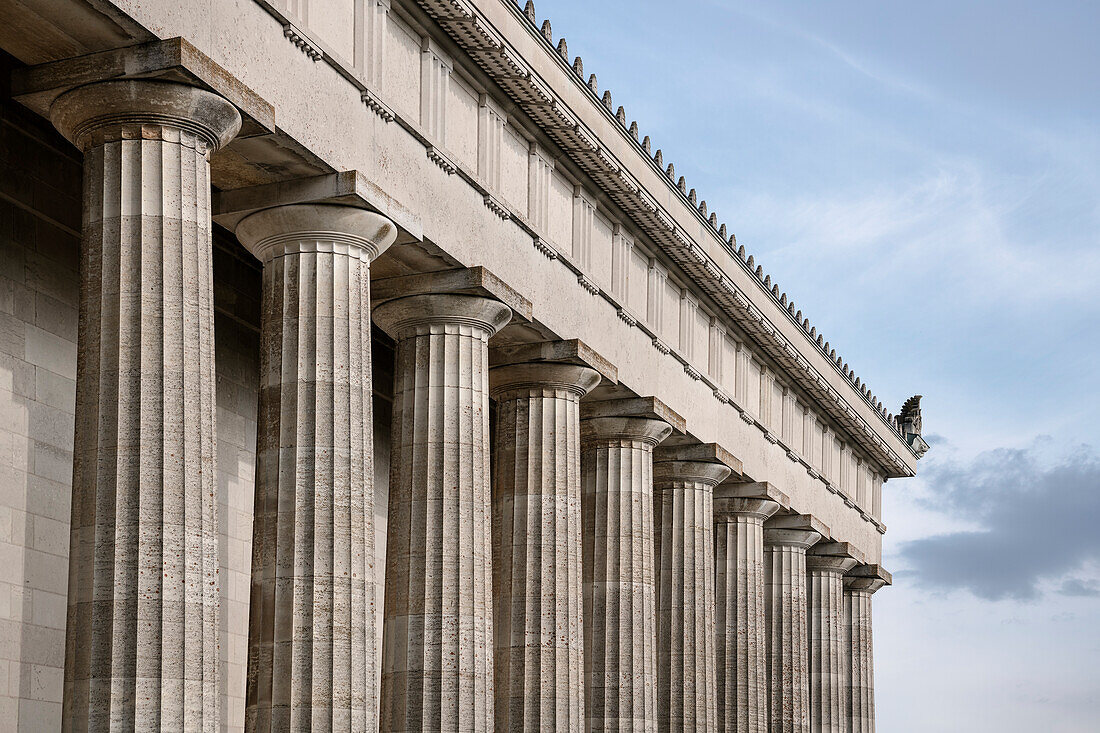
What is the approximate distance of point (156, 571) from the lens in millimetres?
30500

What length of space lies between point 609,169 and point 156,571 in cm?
2506

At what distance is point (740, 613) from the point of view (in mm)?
66938

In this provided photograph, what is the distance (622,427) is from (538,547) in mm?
8433

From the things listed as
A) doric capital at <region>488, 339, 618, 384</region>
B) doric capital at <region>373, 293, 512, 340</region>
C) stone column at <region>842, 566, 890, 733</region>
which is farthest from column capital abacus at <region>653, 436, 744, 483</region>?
stone column at <region>842, 566, 890, 733</region>

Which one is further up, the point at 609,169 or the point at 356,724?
the point at 609,169

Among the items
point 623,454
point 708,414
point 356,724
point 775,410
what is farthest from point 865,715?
point 356,724

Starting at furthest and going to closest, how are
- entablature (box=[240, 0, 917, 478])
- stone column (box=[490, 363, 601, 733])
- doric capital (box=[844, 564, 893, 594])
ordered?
doric capital (box=[844, 564, 893, 594]) → stone column (box=[490, 363, 601, 733]) → entablature (box=[240, 0, 917, 478])

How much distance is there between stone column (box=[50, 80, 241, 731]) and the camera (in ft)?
98.6

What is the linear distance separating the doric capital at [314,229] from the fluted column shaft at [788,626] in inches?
1543

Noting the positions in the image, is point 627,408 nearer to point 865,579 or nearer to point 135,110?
point 135,110

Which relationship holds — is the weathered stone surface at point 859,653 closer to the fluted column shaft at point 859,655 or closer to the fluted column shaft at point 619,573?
the fluted column shaft at point 859,655

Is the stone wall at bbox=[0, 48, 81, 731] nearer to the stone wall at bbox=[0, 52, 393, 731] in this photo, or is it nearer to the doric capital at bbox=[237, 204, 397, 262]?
the stone wall at bbox=[0, 52, 393, 731]

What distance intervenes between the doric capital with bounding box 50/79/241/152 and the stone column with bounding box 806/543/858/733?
177 ft

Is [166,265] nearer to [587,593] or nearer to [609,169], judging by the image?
[609,169]
